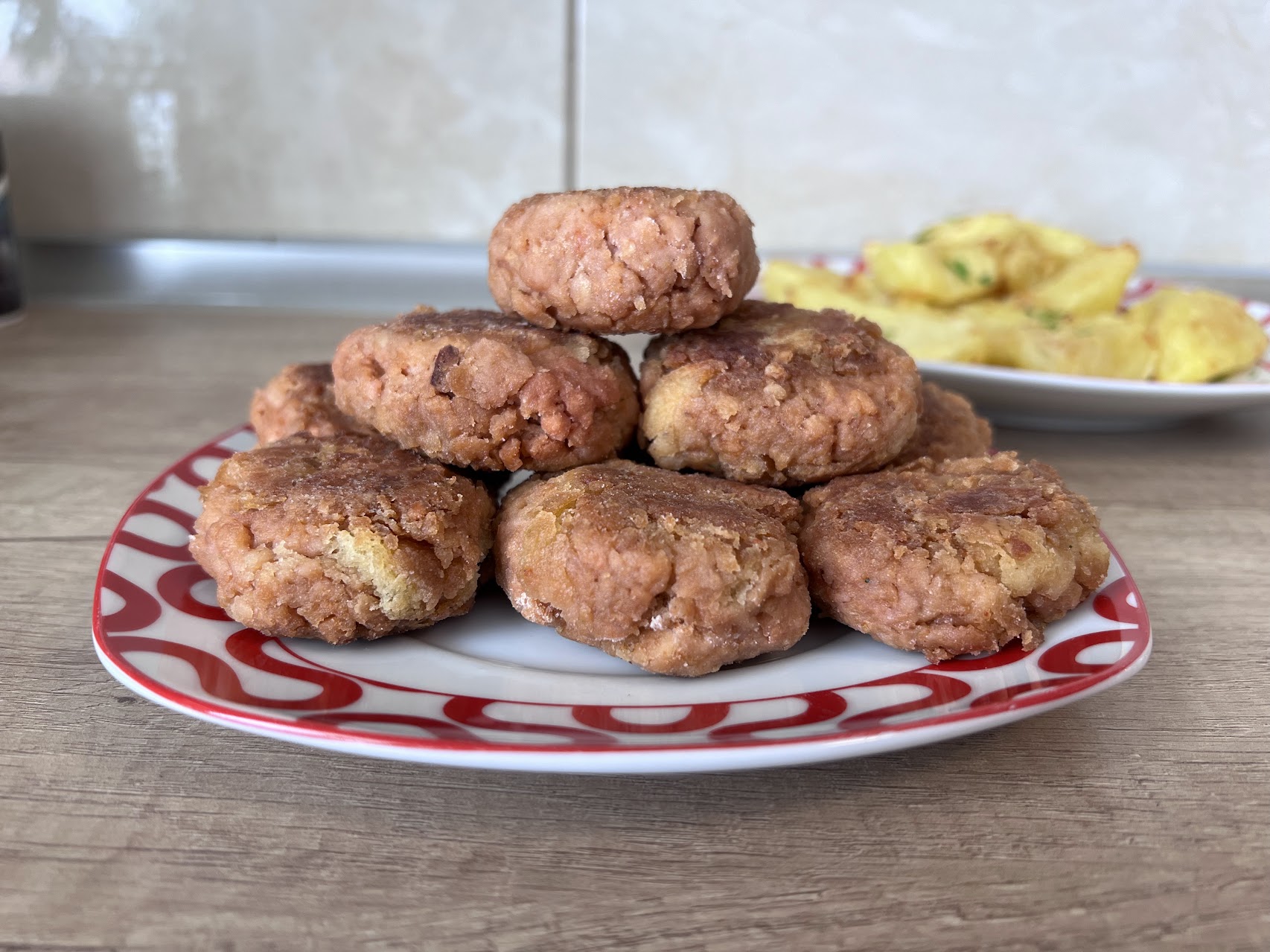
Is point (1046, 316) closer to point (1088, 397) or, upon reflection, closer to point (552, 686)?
point (1088, 397)

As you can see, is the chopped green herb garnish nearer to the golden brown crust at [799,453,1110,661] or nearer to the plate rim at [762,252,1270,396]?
the plate rim at [762,252,1270,396]

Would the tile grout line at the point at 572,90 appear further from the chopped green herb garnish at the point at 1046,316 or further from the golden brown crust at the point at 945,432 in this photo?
the golden brown crust at the point at 945,432

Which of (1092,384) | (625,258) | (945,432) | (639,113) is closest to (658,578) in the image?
(625,258)

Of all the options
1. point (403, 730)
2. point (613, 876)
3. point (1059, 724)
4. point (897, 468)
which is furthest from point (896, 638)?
point (403, 730)

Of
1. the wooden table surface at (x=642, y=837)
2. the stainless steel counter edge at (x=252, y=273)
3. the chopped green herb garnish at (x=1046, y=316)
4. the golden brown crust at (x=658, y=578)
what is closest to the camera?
the wooden table surface at (x=642, y=837)

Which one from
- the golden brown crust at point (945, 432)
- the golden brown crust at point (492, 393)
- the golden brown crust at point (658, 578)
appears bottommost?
the golden brown crust at point (658, 578)

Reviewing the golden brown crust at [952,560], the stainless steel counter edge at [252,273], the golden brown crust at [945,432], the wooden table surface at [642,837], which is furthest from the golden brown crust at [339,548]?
the stainless steel counter edge at [252,273]

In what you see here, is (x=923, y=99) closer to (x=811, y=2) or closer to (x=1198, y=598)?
(x=811, y=2)
